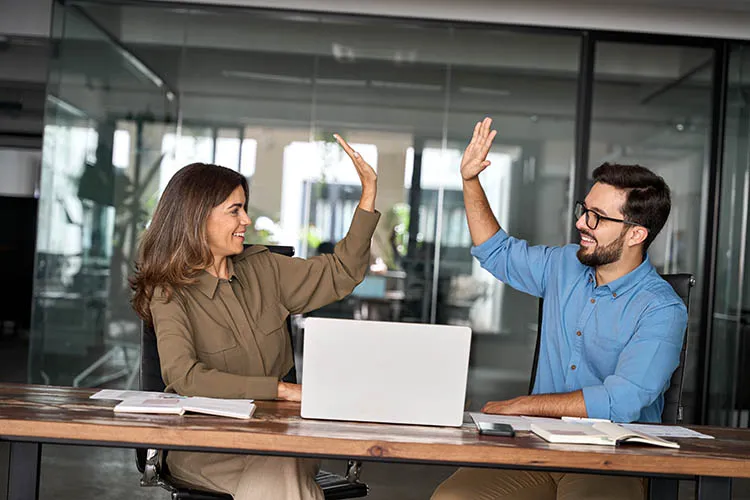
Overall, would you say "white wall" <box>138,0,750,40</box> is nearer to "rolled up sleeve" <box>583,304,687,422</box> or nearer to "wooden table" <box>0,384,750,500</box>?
"rolled up sleeve" <box>583,304,687,422</box>

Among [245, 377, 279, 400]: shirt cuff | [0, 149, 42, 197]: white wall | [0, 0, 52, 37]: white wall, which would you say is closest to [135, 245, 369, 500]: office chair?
[245, 377, 279, 400]: shirt cuff

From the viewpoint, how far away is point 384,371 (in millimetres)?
2027

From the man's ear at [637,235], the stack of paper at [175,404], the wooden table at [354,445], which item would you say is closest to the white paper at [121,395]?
the stack of paper at [175,404]

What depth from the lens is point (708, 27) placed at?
5.88 meters

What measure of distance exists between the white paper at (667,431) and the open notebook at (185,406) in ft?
3.12

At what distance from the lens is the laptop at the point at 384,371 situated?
201 cm

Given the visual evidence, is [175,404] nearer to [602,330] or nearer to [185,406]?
[185,406]

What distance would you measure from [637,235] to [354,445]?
51.3 inches

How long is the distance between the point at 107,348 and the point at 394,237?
195 cm

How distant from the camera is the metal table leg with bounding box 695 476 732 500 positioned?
1976mm

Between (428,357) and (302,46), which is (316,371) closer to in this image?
(428,357)

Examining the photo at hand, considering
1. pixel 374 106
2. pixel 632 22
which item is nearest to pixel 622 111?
pixel 632 22

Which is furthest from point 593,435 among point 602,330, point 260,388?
point 260,388

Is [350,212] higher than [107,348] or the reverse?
higher
